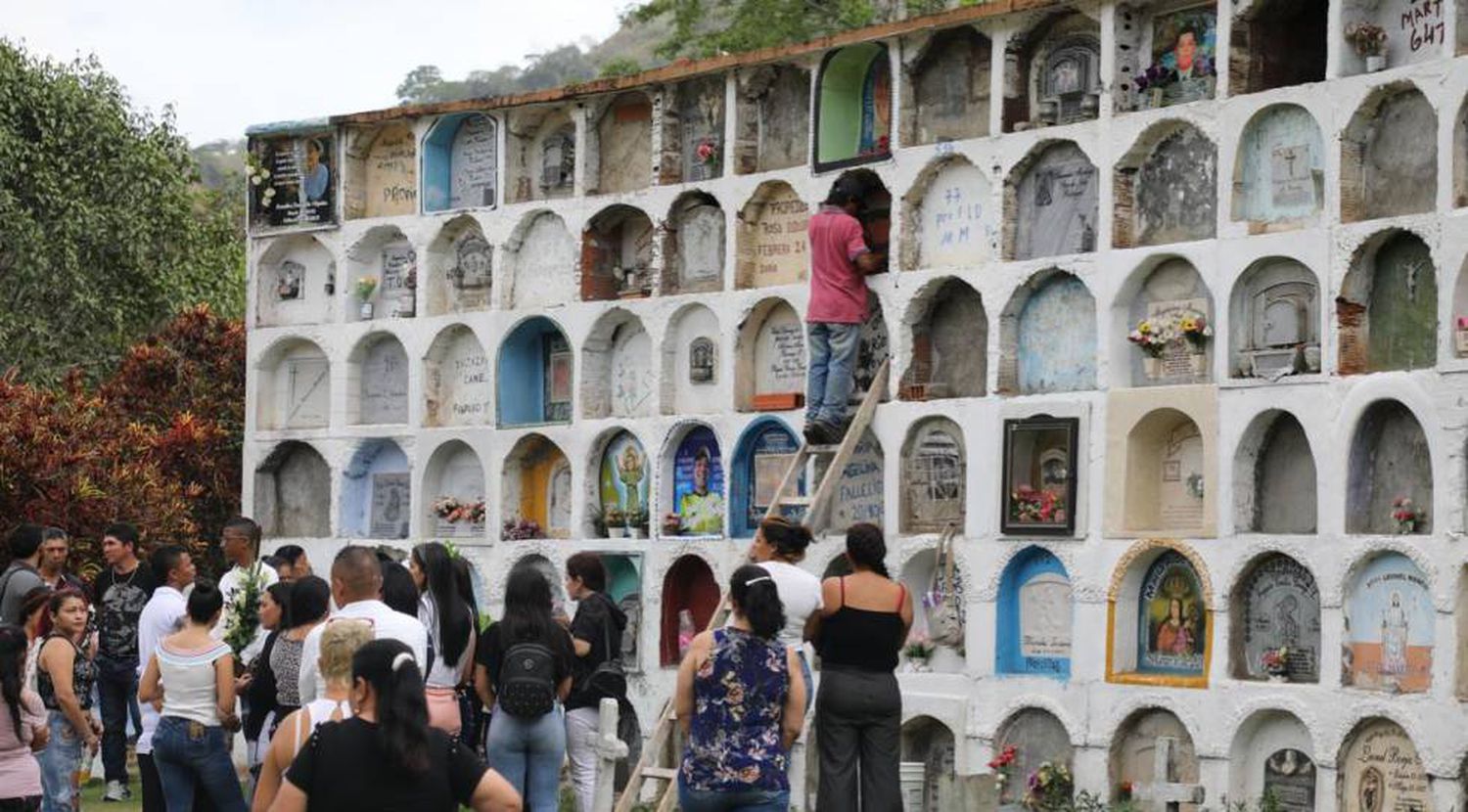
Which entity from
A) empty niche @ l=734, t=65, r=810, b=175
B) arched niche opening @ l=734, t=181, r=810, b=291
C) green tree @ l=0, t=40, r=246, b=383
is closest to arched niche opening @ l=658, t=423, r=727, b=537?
arched niche opening @ l=734, t=181, r=810, b=291

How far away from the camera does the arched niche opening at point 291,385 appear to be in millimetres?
21109

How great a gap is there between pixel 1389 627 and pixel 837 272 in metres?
4.62

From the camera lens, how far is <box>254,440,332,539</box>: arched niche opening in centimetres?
2106

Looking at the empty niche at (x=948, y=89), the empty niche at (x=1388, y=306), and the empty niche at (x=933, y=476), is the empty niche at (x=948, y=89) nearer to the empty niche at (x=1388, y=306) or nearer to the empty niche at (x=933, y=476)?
the empty niche at (x=933, y=476)

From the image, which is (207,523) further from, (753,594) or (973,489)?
(753,594)

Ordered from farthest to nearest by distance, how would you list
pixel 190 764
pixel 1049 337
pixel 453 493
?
1. pixel 453 493
2. pixel 1049 337
3. pixel 190 764

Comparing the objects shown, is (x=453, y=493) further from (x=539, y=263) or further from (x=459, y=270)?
(x=539, y=263)

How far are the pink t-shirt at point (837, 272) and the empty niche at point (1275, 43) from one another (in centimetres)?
292

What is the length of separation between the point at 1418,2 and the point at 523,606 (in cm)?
611

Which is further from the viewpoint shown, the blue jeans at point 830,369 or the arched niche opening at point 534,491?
the arched niche opening at point 534,491

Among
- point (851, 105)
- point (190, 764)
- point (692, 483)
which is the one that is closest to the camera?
point (190, 764)

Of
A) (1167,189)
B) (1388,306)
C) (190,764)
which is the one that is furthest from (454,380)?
(190,764)

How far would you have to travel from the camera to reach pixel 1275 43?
1543 cm

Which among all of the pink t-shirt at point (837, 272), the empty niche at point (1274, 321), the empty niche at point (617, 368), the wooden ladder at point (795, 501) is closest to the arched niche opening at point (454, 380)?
the empty niche at point (617, 368)
